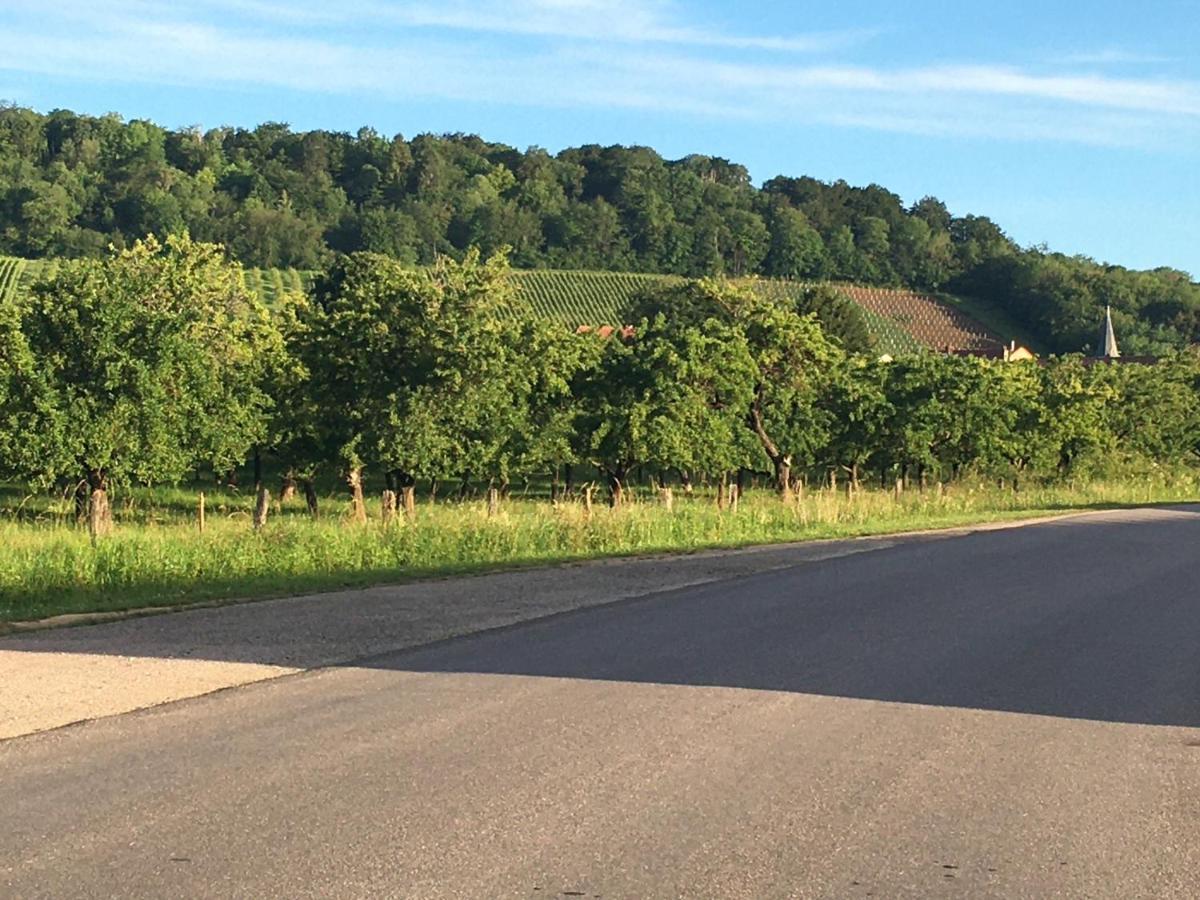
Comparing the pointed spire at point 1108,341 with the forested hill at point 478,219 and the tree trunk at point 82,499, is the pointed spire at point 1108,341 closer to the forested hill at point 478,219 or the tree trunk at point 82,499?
the forested hill at point 478,219

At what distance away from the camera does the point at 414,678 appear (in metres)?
10.1

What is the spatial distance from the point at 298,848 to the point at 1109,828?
3559mm

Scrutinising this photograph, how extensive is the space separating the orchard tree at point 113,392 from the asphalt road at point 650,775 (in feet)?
73.5

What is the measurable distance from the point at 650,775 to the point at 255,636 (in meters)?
5.78

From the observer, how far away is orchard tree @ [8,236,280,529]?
32812 mm

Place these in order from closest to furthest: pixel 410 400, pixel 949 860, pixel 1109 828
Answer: pixel 949 860
pixel 1109 828
pixel 410 400

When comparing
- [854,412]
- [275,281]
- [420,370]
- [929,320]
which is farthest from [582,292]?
[420,370]

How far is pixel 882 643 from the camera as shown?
473 inches

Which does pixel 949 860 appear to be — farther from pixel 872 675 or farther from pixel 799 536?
pixel 799 536

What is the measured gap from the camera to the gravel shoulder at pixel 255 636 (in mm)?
9336

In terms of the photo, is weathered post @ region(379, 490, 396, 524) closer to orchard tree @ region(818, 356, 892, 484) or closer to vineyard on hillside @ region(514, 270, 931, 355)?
orchard tree @ region(818, 356, 892, 484)

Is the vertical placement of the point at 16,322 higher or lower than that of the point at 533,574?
higher

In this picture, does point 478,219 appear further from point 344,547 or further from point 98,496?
point 344,547

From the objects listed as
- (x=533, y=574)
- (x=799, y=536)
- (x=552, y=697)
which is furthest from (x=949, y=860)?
(x=799, y=536)
